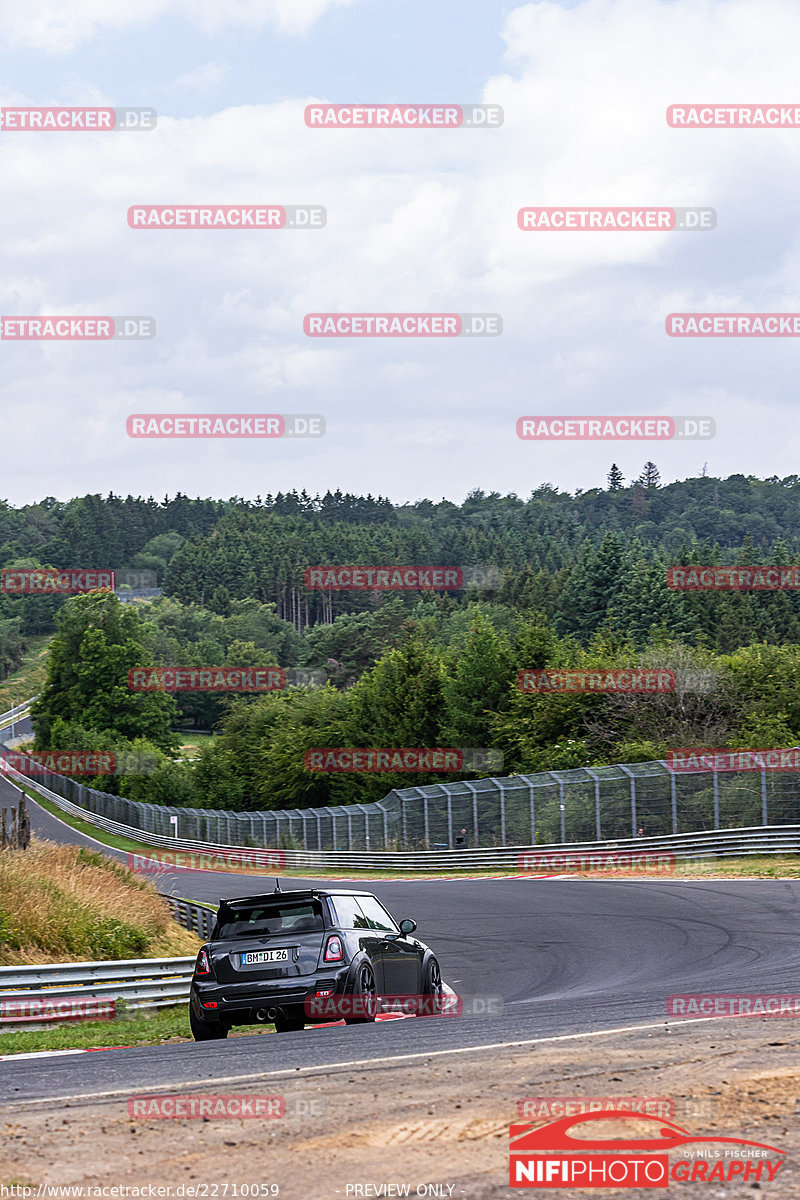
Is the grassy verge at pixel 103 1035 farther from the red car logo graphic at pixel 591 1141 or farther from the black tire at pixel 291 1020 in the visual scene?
the red car logo graphic at pixel 591 1141

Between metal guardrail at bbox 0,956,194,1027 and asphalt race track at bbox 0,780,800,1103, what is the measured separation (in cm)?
305

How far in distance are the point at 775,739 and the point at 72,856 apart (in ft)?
88.3

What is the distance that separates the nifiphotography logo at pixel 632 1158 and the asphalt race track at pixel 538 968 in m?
2.49

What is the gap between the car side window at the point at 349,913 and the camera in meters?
11.4

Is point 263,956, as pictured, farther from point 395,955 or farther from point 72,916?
point 72,916

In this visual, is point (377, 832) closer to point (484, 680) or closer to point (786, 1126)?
point (484, 680)

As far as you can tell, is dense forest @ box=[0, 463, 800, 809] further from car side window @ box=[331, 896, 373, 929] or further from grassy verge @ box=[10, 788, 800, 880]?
car side window @ box=[331, 896, 373, 929]

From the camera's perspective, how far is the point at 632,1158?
17.4 feet

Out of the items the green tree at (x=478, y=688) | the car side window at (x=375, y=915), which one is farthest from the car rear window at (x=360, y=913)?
the green tree at (x=478, y=688)

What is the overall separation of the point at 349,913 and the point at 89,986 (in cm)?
354

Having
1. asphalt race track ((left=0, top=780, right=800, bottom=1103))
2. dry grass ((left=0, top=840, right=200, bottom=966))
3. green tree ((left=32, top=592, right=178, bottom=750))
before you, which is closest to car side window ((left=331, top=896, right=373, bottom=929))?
asphalt race track ((left=0, top=780, right=800, bottom=1103))

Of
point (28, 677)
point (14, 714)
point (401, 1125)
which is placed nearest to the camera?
point (401, 1125)

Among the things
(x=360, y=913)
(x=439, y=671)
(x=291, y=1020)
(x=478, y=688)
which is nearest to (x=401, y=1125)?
(x=291, y=1020)

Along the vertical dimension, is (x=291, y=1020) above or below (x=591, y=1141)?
below
